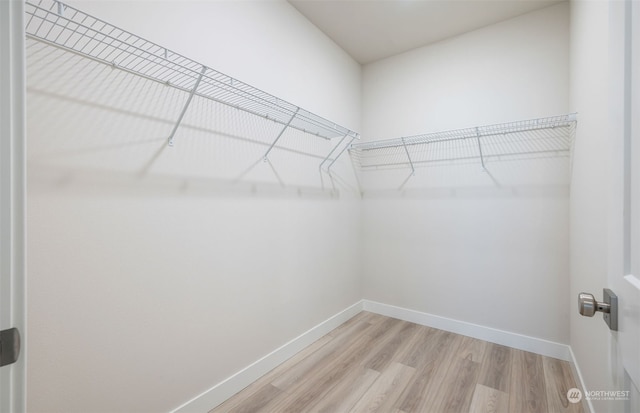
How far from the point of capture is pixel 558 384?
5.50 feet

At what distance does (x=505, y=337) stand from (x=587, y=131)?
156 centimetres

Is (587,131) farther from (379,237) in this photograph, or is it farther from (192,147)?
(192,147)

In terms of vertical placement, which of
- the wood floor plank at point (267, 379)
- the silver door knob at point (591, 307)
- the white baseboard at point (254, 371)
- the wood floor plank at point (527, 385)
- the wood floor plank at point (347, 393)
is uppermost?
the silver door knob at point (591, 307)

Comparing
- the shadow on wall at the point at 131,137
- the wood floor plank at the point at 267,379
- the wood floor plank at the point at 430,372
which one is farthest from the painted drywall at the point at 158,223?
the wood floor plank at the point at 430,372

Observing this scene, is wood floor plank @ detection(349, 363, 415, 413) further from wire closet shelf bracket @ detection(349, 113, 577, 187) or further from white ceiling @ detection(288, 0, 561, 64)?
white ceiling @ detection(288, 0, 561, 64)

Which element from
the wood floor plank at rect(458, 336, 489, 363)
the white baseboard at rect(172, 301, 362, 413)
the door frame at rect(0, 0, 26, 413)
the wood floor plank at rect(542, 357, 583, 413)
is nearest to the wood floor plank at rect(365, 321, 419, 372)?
the wood floor plank at rect(458, 336, 489, 363)

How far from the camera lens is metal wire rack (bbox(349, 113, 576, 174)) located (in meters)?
1.96

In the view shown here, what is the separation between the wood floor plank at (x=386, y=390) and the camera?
1.51m

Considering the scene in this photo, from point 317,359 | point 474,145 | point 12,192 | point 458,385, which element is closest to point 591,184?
point 474,145

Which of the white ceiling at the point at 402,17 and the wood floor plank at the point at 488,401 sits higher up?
the white ceiling at the point at 402,17

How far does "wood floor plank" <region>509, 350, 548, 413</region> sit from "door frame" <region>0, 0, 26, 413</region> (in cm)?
203

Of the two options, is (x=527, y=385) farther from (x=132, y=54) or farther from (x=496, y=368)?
(x=132, y=54)

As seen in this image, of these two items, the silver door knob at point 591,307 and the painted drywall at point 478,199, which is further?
the painted drywall at point 478,199

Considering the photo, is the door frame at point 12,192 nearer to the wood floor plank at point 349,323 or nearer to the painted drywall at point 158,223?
the painted drywall at point 158,223
